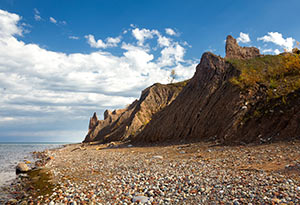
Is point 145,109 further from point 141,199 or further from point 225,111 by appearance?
point 141,199

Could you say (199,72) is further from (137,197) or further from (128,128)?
(137,197)

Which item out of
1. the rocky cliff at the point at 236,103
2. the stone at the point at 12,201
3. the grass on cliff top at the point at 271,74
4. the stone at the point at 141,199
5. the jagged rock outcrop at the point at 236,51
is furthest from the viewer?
the jagged rock outcrop at the point at 236,51

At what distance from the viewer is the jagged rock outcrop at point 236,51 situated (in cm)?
2509

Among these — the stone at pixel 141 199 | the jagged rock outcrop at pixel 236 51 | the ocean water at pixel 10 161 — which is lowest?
the ocean water at pixel 10 161

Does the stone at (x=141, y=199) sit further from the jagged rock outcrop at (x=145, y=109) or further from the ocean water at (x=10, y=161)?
the jagged rock outcrop at (x=145, y=109)

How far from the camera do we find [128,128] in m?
35.8

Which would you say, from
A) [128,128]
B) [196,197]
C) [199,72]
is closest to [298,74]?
[199,72]

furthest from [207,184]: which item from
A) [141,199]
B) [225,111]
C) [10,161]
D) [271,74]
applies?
[10,161]

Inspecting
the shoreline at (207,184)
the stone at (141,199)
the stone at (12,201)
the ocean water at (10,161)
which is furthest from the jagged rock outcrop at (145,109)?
the stone at (141,199)

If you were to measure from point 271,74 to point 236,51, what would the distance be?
8.31 m

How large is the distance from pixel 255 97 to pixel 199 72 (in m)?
8.96

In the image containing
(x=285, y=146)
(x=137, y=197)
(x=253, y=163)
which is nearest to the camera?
(x=137, y=197)

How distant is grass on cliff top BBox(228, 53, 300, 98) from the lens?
599 inches

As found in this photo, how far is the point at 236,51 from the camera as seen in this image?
25.4 metres
